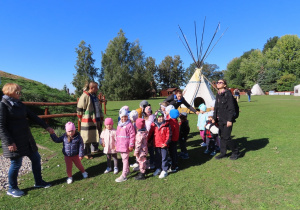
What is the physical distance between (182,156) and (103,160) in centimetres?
226

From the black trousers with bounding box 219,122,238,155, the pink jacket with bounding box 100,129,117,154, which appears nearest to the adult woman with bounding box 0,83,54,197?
the pink jacket with bounding box 100,129,117,154

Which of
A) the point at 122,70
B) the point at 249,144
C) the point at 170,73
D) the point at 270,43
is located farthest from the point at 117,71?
the point at 270,43

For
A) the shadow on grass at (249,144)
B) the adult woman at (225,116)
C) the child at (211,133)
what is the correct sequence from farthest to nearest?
the shadow on grass at (249,144) < the child at (211,133) < the adult woman at (225,116)

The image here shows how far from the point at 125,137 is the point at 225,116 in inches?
108

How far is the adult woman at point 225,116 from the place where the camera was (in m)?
5.20

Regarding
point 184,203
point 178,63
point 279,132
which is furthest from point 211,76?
point 184,203

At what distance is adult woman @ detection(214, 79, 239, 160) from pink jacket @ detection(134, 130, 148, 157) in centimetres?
228

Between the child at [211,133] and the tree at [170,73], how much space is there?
217 feet

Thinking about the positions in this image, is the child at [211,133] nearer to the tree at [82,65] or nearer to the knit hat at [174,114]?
the knit hat at [174,114]

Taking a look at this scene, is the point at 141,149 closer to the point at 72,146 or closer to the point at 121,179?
the point at 121,179

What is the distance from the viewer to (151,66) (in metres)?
69.8

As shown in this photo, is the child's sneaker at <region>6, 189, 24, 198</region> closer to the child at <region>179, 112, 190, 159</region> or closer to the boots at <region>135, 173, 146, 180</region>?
the boots at <region>135, 173, 146, 180</region>

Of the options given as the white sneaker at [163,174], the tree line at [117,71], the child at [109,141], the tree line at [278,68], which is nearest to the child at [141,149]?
the white sneaker at [163,174]

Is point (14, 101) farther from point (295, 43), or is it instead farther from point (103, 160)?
point (295, 43)
